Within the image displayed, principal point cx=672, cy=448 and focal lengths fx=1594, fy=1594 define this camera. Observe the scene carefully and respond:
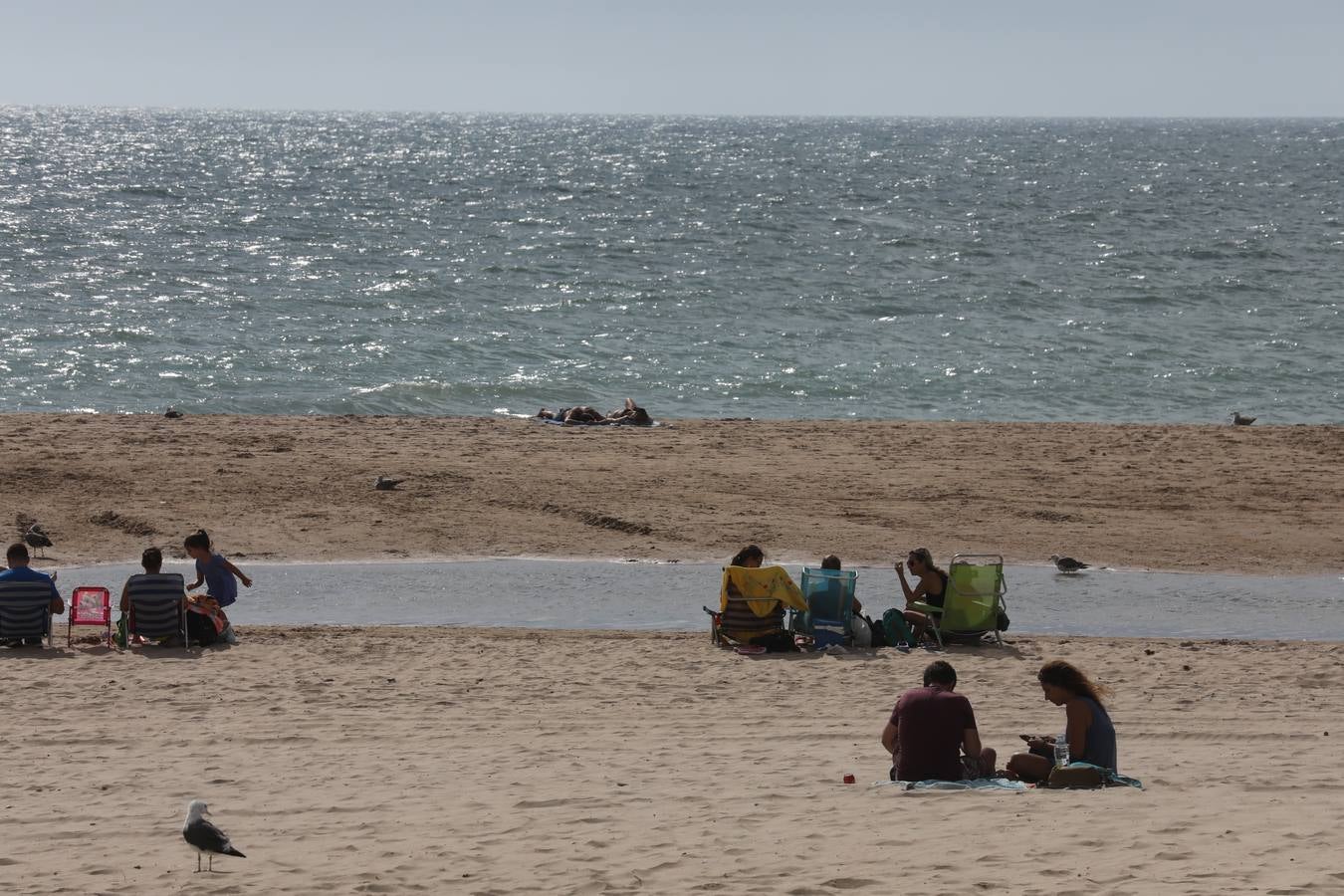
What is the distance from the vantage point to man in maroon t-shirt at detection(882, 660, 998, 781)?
758cm

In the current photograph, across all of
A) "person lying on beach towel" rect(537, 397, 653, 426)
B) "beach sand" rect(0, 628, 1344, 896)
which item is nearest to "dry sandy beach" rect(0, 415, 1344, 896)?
"beach sand" rect(0, 628, 1344, 896)

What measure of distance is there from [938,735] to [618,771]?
165 cm

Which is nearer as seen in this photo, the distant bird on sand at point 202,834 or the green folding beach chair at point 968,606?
the distant bird on sand at point 202,834

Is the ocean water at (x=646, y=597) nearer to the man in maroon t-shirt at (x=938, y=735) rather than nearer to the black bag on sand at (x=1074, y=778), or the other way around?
the man in maroon t-shirt at (x=938, y=735)

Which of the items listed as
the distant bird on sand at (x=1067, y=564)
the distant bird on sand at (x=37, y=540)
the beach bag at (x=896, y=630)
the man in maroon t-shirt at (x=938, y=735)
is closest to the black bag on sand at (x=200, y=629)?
the distant bird on sand at (x=37, y=540)

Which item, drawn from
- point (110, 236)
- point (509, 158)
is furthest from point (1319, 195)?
point (110, 236)

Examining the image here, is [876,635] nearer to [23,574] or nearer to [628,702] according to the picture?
[628,702]

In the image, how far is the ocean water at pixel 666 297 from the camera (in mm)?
23906

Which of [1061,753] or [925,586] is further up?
[925,586]

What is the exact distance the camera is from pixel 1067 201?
56781mm

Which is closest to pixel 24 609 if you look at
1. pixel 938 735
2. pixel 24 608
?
pixel 24 608

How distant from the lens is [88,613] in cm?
1112

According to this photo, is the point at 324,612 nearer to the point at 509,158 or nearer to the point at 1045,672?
the point at 1045,672

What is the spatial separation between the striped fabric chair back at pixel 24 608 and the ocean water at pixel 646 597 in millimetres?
1585
